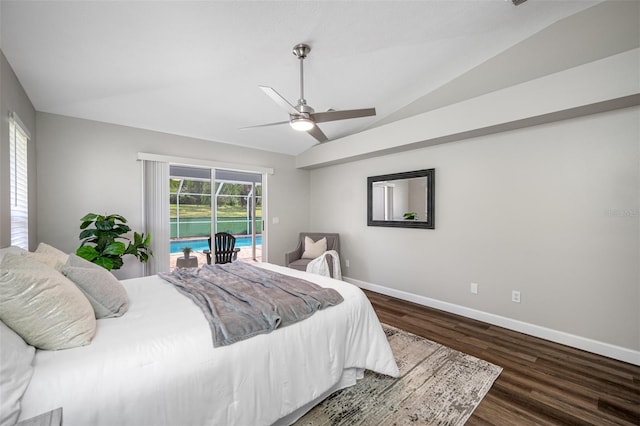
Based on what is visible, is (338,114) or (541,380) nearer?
(541,380)

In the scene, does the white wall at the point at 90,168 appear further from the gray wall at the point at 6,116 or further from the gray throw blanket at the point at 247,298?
the gray throw blanket at the point at 247,298

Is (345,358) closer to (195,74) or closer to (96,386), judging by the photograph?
(96,386)

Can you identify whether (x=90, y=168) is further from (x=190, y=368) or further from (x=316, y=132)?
(x=190, y=368)

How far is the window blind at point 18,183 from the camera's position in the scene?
2.21 metres

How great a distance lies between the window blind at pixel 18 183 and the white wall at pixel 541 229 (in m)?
4.15

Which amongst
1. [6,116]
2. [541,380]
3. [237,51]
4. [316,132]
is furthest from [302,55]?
[541,380]

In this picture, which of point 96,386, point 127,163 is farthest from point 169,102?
point 96,386

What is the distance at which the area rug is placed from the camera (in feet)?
5.81

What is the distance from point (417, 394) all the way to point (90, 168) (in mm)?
4287

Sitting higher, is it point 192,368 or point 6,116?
point 6,116

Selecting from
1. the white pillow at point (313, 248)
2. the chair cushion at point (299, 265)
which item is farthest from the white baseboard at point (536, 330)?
the chair cushion at point (299, 265)

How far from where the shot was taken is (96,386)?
108 cm

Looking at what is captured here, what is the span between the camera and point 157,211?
3916 millimetres

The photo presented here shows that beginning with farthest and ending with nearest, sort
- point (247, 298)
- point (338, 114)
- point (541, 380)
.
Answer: point (338, 114) → point (541, 380) → point (247, 298)
